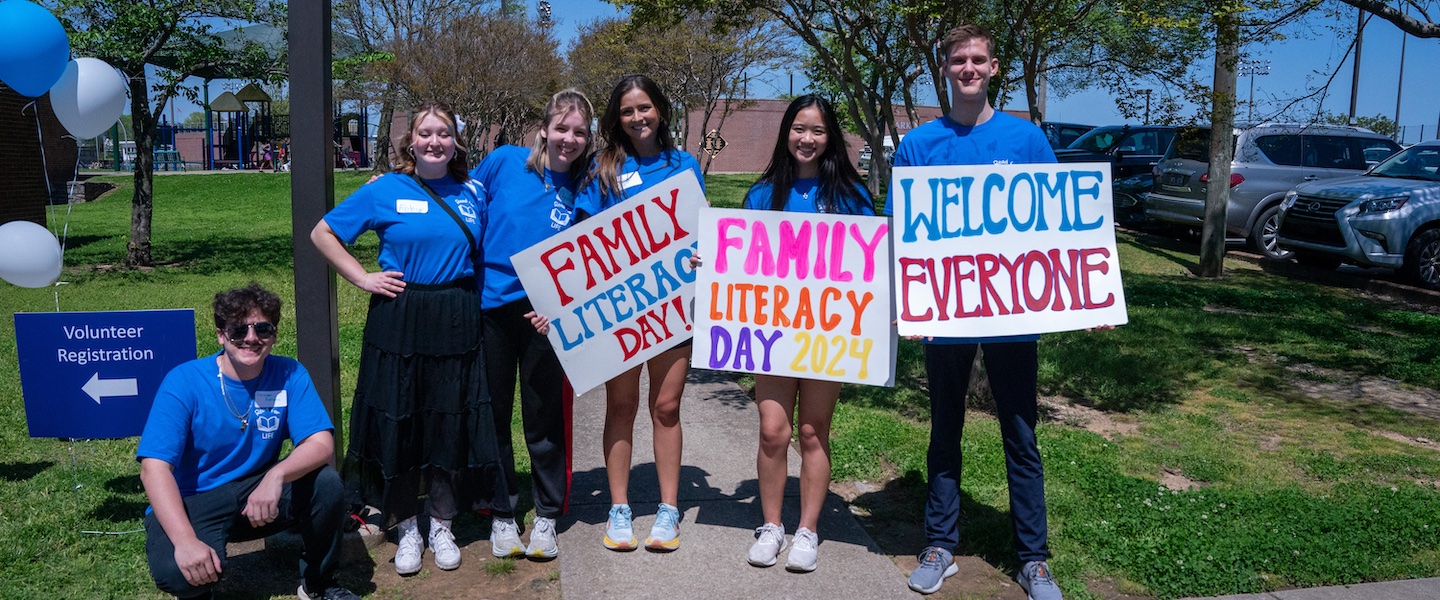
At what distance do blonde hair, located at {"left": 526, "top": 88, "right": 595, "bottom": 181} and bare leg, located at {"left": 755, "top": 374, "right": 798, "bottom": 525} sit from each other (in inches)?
41.1

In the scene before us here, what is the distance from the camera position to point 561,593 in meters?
3.88

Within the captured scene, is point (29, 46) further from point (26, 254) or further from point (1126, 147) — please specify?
point (1126, 147)

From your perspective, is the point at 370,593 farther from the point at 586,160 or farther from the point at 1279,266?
the point at 1279,266

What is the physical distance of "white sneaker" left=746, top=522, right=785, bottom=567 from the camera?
4.08m

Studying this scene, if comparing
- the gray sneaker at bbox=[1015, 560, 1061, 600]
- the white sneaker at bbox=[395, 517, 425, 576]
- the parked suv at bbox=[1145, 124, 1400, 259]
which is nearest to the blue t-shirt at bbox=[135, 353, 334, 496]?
the white sneaker at bbox=[395, 517, 425, 576]

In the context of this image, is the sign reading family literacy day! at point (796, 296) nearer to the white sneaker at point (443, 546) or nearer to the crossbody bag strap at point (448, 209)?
the crossbody bag strap at point (448, 209)

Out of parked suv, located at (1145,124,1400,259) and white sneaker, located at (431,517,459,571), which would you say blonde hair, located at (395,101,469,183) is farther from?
parked suv, located at (1145,124,1400,259)

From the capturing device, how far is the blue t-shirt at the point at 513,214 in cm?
400

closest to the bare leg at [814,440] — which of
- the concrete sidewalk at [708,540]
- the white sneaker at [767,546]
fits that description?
the white sneaker at [767,546]

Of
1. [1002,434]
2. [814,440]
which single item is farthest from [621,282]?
[1002,434]

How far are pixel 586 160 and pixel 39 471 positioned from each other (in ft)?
10.4

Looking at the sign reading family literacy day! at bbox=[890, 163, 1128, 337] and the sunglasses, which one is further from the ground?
the sign reading family literacy day! at bbox=[890, 163, 1128, 337]

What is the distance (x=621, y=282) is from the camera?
416cm

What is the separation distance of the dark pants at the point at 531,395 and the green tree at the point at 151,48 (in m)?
9.52
